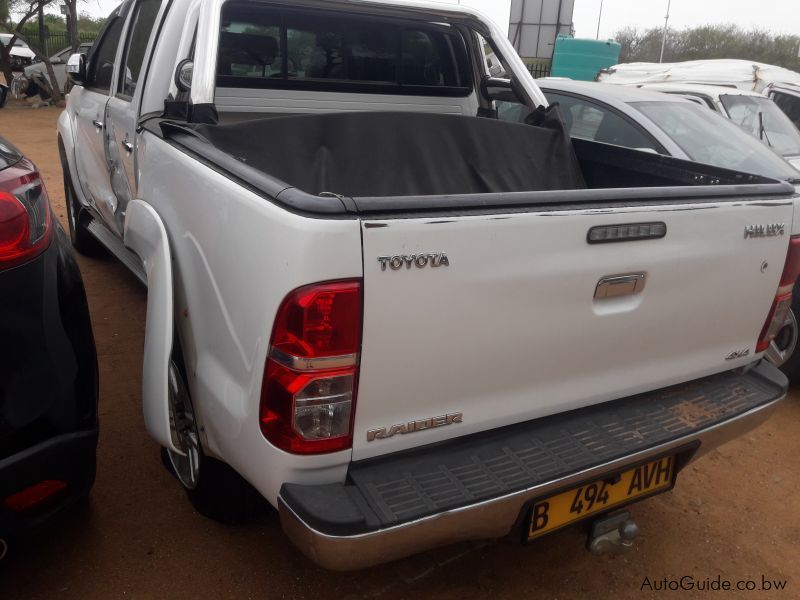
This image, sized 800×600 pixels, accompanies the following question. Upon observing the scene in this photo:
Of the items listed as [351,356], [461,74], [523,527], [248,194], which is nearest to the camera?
[351,356]

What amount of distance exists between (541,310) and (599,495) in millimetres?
658

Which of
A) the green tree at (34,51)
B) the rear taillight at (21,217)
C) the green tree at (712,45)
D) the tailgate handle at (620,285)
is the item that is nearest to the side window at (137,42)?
the rear taillight at (21,217)

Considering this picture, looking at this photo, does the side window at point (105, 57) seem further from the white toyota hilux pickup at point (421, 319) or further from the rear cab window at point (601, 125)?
the rear cab window at point (601, 125)

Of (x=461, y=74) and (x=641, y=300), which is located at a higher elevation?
(x=461, y=74)

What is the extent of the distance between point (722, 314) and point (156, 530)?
2161 mm

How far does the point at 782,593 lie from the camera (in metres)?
2.54

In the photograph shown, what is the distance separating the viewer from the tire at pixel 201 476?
2373mm

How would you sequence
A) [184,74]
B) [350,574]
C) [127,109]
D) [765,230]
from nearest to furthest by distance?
[765,230]
[350,574]
[184,74]
[127,109]

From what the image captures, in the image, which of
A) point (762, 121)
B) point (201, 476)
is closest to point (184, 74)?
point (201, 476)

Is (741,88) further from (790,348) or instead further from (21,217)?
(21,217)

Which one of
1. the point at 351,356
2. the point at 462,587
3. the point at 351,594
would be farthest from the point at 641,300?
the point at 351,594

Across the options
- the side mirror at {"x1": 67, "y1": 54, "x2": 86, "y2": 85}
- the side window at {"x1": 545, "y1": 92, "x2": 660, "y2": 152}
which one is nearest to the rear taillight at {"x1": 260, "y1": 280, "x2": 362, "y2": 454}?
the side mirror at {"x1": 67, "y1": 54, "x2": 86, "y2": 85}

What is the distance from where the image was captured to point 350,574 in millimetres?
2467

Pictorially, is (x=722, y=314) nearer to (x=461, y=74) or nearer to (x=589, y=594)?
(x=589, y=594)
